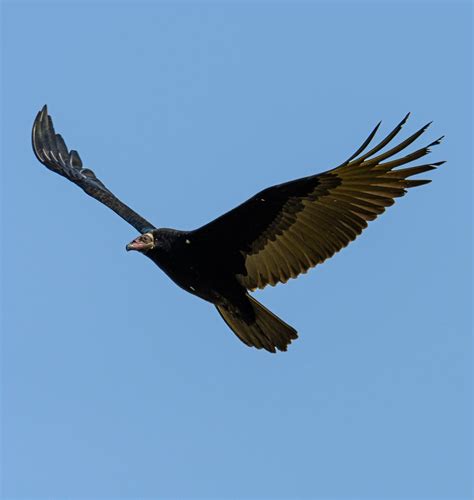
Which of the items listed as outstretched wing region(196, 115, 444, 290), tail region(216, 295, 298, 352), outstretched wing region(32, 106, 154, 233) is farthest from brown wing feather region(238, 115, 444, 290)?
outstretched wing region(32, 106, 154, 233)

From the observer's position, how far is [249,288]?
9555 millimetres

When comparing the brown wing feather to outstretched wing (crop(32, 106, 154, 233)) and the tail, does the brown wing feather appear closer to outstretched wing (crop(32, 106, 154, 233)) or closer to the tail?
the tail

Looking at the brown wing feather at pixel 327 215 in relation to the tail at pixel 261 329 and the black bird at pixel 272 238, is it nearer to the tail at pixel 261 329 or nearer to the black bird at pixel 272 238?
the black bird at pixel 272 238

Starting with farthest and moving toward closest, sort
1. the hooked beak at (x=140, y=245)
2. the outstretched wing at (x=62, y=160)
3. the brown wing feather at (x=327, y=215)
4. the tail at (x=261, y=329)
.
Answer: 1. the outstretched wing at (x=62, y=160)
2. the tail at (x=261, y=329)
3. the hooked beak at (x=140, y=245)
4. the brown wing feather at (x=327, y=215)

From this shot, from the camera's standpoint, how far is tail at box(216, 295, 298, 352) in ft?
31.5

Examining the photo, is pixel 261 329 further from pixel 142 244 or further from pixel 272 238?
pixel 142 244

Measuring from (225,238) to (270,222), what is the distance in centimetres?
40

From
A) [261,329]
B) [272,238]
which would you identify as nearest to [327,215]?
[272,238]

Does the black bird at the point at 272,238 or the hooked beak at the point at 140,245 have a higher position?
the black bird at the point at 272,238

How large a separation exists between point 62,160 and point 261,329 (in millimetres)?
3462

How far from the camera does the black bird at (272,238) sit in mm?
8828

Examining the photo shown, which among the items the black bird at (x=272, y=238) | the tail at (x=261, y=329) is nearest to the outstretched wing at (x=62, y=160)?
the black bird at (x=272, y=238)

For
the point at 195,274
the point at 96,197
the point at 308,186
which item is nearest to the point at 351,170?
the point at 308,186

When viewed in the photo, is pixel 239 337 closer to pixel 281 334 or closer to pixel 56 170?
pixel 281 334
